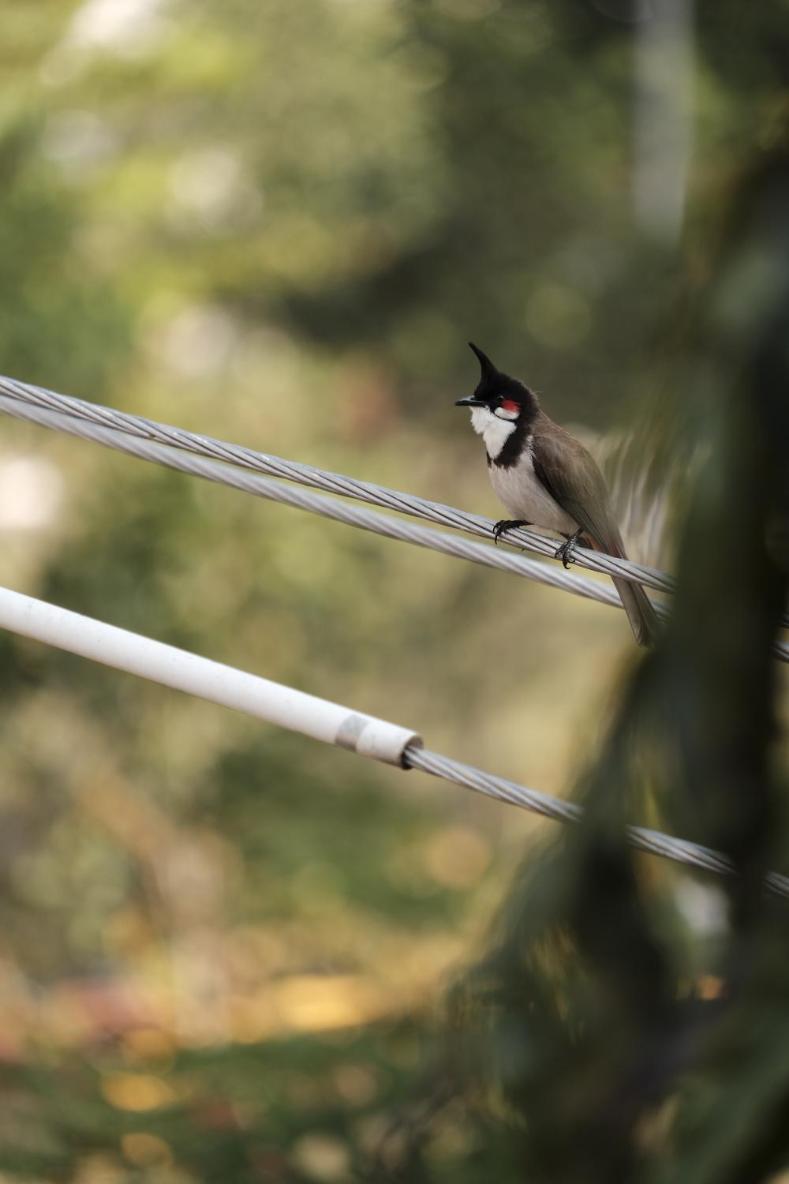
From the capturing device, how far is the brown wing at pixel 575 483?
2.15m

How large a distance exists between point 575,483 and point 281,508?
626 centimetres

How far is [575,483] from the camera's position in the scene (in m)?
2.15

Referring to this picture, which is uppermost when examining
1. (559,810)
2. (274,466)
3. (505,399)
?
(505,399)

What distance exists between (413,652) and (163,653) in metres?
10.1

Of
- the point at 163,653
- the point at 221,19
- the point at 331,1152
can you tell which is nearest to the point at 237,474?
the point at 163,653

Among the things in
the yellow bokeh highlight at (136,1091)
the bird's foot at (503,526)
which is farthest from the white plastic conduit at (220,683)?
the yellow bokeh highlight at (136,1091)

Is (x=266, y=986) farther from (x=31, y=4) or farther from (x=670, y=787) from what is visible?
(x=670, y=787)

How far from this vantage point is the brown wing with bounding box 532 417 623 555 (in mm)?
2148

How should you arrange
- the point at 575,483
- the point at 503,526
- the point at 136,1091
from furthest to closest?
the point at 136,1091, the point at 575,483, the point at 503,526

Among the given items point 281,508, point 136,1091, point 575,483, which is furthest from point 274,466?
point 281,508

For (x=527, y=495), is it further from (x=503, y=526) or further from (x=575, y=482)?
(x=503, y=526)

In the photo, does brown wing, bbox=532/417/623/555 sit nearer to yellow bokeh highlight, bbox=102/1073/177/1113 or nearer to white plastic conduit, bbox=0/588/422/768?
white plastic conduit, bbox=0/588/422/768

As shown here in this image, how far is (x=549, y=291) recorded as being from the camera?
11.1 m

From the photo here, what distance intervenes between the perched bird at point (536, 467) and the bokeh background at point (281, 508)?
5.18 ft
